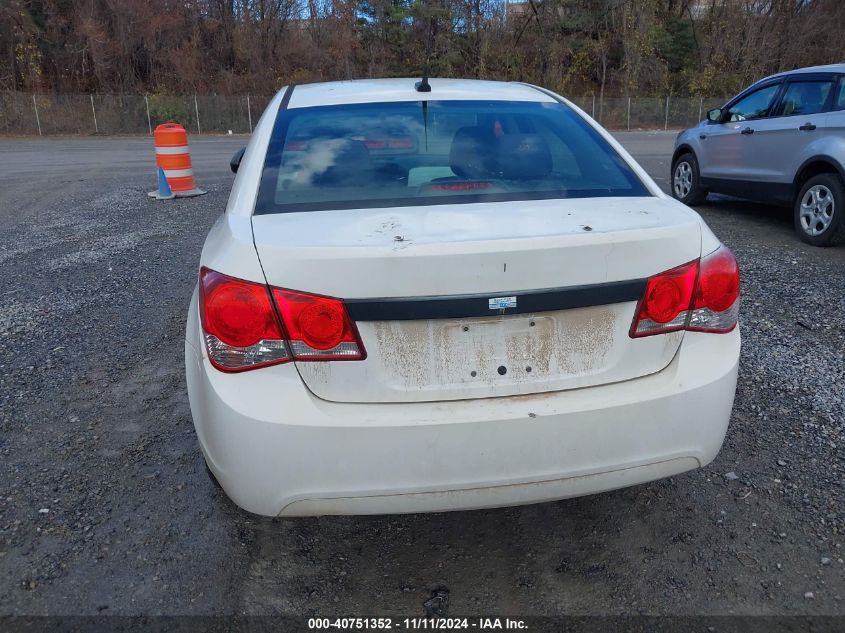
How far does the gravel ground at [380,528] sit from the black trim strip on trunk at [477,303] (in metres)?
1.05

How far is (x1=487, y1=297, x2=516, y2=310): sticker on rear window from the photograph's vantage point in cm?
203

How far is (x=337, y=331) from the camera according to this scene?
2.03 metres

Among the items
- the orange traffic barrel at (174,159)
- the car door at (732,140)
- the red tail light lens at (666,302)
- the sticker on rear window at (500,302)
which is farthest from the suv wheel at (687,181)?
the sticker on rear window at (500,302)

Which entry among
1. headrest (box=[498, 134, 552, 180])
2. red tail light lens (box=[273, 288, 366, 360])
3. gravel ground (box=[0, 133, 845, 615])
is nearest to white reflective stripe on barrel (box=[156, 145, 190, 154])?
gravel ground (box=[0, 133, 845, 615])

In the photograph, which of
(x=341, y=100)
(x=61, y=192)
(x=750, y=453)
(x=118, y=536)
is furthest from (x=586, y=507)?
(x=61, y=192)

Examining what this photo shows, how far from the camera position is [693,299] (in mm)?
2232

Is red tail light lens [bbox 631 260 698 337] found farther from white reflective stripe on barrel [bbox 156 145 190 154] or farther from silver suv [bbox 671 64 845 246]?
white reflective stripe on barrel [bbox 156 145 190 154]

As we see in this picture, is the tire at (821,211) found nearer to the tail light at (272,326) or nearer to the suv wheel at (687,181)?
the suv wheel at (687,181)

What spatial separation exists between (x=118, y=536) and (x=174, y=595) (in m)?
0.46

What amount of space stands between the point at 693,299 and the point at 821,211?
18.6ft

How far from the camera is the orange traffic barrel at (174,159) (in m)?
10.6

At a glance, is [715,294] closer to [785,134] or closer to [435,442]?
[435,442]

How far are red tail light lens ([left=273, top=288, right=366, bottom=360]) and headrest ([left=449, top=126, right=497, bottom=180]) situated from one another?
100cm

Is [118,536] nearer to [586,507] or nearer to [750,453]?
[586,507]
